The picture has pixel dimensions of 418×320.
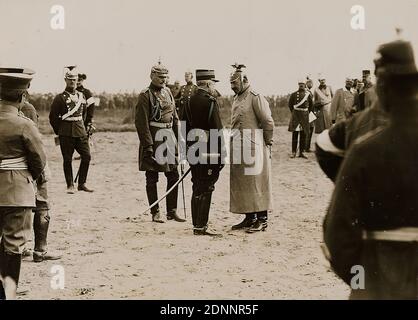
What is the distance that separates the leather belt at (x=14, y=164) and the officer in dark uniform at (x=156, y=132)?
9.42ft

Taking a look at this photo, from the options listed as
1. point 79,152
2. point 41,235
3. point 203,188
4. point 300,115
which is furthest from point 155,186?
point 300,115

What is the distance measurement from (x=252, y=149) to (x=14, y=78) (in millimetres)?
3141

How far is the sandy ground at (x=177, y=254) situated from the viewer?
5410mm

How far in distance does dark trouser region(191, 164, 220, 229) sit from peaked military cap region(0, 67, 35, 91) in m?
2.63

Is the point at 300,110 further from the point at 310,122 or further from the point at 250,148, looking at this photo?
the point at 250,148

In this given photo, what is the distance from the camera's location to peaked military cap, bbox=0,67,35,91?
16.1 feet

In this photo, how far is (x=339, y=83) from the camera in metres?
13.3

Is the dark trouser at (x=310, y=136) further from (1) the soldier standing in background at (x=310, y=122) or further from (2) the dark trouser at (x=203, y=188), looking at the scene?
(2) the dark trouser at (x=203, y=188)

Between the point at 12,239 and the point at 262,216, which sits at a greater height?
the point at 12,239

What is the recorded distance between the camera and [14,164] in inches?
197

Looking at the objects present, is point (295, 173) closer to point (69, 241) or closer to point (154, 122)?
point (154, 122)

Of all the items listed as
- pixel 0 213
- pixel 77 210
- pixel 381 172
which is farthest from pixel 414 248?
pixel 77 210

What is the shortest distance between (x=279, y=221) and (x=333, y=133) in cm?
481

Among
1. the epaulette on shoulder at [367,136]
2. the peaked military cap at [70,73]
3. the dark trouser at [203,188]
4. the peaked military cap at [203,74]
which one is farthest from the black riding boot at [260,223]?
the epaulette on shoulder at [367,136]
